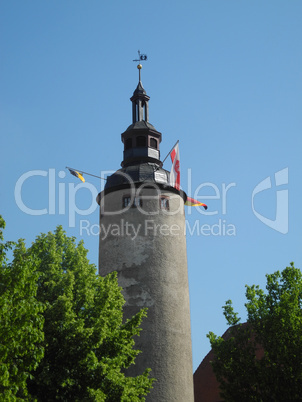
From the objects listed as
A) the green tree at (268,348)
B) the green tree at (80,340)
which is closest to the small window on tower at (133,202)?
the green tree at (268,348)

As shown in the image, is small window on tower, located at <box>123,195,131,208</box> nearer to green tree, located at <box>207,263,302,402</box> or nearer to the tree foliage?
green tree, located at <box>207,263,302,402</box>

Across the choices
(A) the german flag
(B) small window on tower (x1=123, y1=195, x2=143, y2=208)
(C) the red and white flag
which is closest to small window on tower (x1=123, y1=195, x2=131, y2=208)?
(B) small window on tower (x1=123, y1=195, x2=143, y2=208)

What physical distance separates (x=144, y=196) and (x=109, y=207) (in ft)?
7.01

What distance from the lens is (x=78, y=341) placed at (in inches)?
757

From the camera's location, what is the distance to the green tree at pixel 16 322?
1414cm

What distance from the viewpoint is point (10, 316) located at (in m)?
14.3

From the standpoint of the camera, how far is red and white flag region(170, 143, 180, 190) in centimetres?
3108

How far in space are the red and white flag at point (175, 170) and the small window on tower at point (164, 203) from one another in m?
0.90

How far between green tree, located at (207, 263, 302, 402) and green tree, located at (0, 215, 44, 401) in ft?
39.8

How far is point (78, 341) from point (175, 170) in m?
14.3

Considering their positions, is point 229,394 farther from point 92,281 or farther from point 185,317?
point 92,281

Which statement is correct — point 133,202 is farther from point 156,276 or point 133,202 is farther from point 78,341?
point 78,341

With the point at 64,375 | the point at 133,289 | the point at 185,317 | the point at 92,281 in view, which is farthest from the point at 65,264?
the point at 185,317

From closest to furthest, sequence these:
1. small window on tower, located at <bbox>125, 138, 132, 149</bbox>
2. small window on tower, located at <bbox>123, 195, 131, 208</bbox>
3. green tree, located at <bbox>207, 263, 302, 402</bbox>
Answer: green tree, located at <bbox>207, 263, 302, 402</bbox> < small window on tower, located at <bbox>123, 195, 131, 208</bbox> < small window on tower, located at <bbox>125, 138, 132, 149</bbox>
